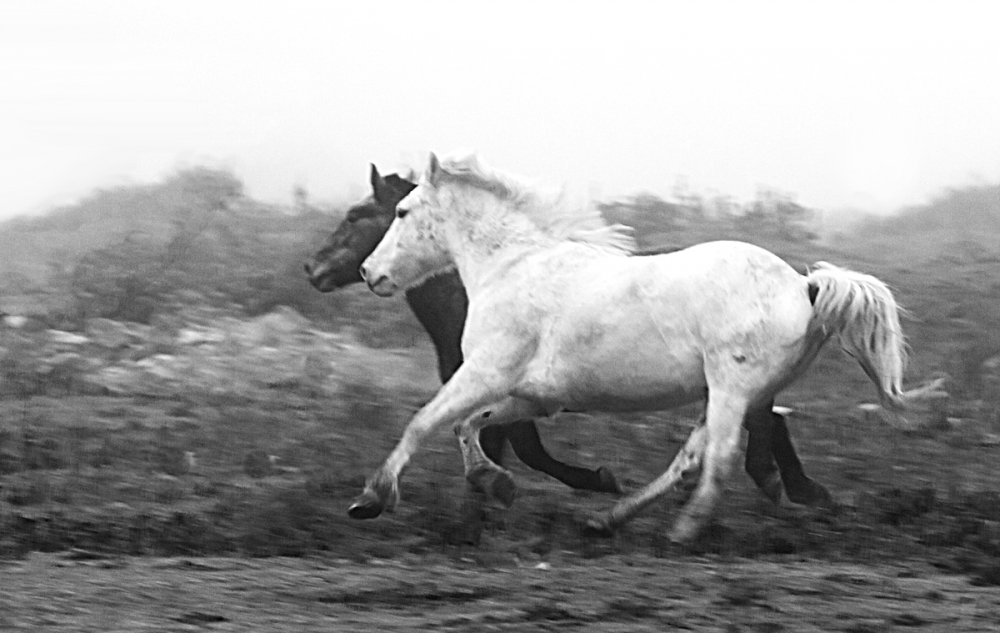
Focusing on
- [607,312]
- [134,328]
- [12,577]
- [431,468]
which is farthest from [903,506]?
[134,328]

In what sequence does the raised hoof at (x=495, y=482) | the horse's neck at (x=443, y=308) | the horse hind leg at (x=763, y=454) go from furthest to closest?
the horse's neck at (x=443, y=308) < the horse hind leg at (x=763, y=454) < the raised hoof at (x=495, y=482)

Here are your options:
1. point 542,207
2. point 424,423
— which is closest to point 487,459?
point 424,423

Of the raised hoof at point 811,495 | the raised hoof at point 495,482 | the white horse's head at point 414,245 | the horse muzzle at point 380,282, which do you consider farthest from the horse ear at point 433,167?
the raised hoof at point 811,495

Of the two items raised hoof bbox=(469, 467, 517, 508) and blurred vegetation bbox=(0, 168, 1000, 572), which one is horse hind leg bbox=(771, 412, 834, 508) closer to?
blurred vegetation bbox=(0, 168, 1000, 572)

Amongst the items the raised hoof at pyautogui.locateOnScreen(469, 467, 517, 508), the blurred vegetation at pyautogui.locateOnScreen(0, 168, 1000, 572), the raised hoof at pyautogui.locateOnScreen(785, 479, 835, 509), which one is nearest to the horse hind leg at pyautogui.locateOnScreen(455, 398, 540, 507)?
the raised hoof at pyautogui.locateOnScreen(469, 467, 517, 508)

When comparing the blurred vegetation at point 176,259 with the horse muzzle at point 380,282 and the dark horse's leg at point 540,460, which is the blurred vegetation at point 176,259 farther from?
the dark horse's leg at point 540,460

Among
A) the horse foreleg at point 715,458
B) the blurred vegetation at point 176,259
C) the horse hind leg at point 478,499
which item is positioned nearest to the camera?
the horse foreleg at point 715,458

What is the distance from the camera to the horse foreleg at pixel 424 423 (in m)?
7.00

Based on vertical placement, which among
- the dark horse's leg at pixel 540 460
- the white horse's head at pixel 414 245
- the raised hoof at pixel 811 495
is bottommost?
the raised hoof at pixel 811 495

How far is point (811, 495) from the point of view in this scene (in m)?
7.63

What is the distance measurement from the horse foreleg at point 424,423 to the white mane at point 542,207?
2.67ft

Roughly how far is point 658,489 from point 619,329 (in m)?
0.68

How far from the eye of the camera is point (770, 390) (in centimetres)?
698

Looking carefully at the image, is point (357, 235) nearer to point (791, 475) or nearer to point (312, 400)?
point (312, 400)
